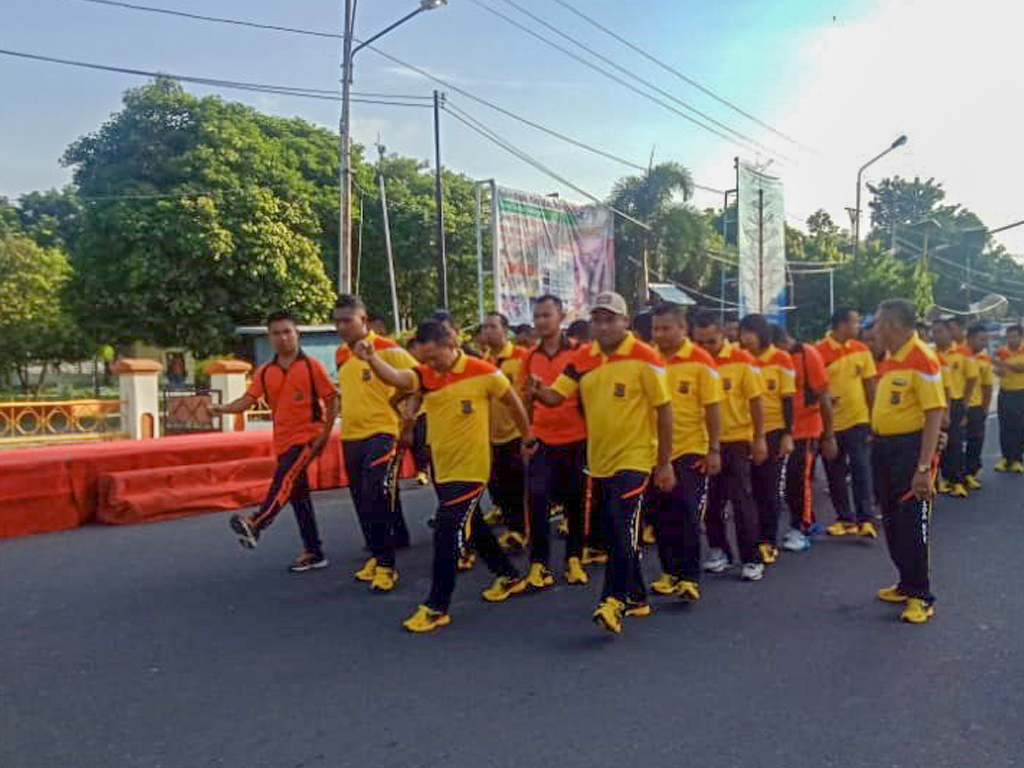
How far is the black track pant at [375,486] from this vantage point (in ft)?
19.6

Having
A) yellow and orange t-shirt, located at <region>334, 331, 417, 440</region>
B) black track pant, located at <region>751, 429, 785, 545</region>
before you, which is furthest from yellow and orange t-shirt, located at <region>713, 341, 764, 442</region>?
yellow and orange t-shirt, located at <region>334, 331, 417, 440</region>

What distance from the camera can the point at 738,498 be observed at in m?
6.14

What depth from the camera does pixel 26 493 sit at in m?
8.05

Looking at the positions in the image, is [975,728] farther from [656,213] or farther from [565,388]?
[656,213]

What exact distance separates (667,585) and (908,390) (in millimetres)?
1873

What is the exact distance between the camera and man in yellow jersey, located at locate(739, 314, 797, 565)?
21.6 ft

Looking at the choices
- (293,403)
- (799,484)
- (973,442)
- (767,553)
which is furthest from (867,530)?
(293,403)

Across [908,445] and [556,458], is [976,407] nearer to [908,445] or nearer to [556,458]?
[908,445]

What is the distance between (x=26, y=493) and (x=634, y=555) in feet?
19.0

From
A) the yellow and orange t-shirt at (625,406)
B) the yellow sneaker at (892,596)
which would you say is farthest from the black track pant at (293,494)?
the yellow sneaker at (892,596)

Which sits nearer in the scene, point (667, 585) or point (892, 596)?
point (892, 596)

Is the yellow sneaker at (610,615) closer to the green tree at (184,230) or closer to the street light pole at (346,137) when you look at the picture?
the street light pole at (346,137)

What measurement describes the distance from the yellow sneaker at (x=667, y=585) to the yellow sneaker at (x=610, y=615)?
0.90m

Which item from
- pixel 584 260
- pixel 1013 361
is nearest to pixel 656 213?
pixel 584 260
